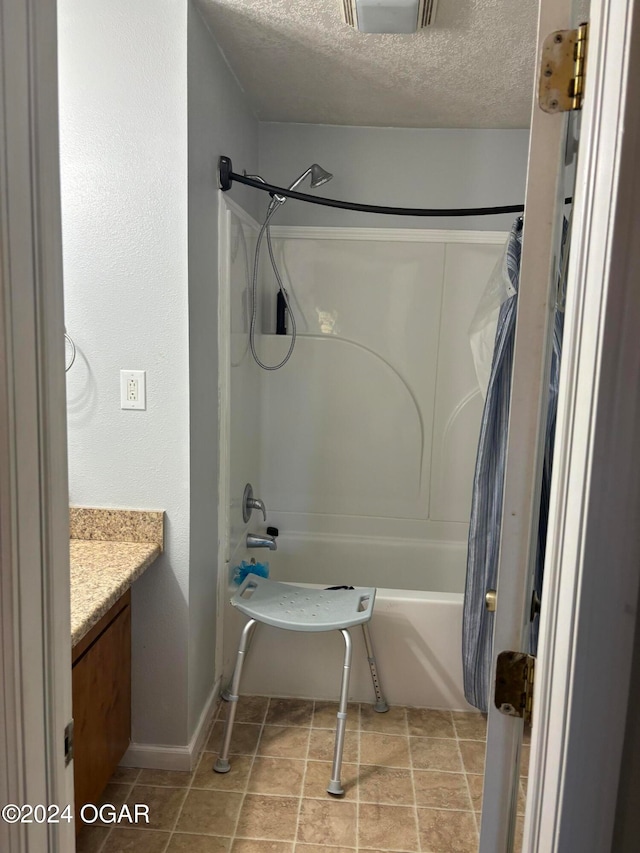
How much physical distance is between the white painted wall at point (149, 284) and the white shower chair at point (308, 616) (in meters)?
0.16

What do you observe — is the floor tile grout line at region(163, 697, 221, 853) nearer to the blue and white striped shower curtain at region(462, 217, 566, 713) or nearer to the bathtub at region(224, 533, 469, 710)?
the bathtub at region(224, 533, 469, 710)

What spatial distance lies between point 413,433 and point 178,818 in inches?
77.0

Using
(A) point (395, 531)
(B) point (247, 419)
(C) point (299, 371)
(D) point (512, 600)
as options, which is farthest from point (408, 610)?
(D) point (512, 600)

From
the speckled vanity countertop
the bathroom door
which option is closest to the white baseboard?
the speckled vanity countertop

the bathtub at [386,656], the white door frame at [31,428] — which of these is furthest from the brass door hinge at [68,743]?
the bathtub at [386,656]

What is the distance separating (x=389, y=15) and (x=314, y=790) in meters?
2.34

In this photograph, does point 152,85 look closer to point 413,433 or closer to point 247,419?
point 247,419

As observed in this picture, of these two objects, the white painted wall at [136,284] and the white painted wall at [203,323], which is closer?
the white painted wall at [136,284]

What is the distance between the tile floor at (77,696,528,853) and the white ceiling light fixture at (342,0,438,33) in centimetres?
233

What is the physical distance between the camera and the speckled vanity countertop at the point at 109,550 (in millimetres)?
1759

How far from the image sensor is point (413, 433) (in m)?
3.28

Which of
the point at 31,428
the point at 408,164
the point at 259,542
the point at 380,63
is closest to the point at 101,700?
the point at 259,542

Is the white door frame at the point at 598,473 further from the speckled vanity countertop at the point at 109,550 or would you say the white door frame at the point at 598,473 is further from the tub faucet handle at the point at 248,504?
the tub faucet handle at the point at 248,504

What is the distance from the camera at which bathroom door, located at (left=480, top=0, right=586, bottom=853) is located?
88cm
